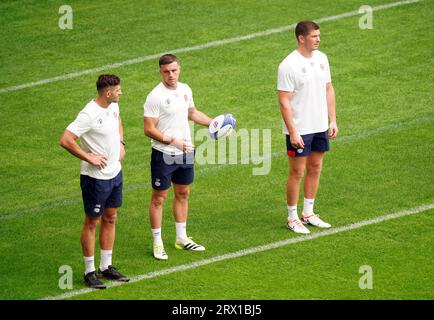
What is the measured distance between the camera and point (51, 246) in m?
12.1

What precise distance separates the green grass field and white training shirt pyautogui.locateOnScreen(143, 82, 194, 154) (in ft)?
4.07

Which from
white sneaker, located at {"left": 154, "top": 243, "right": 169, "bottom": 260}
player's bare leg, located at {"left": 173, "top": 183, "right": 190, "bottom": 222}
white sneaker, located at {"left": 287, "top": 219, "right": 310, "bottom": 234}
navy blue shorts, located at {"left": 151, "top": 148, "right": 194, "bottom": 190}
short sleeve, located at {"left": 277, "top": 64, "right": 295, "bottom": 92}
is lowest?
white sneaker, located at {"left": 154, "top": 243, "right": 169, "bottom": 260}

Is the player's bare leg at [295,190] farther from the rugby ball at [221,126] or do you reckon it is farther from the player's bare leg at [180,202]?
the player's bare leg at [180,202]

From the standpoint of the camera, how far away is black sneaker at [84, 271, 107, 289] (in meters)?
11.1

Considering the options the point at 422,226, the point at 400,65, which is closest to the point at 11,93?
the point at 400,65

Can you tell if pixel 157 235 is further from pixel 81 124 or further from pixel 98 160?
pixel 81 124

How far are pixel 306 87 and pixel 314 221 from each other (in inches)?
58.6

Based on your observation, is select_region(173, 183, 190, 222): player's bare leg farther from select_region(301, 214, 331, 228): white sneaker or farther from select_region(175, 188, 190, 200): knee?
select_region(301, 214, 331, 228): white sneaker

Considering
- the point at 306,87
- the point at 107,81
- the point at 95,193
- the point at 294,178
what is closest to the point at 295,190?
the point at 294,178

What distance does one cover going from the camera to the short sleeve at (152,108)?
452 inches

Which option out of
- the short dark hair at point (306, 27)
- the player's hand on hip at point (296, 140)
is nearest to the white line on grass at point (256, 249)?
the player's hand on hip at point (296, 140)

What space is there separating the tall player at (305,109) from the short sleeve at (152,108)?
141 centimetres

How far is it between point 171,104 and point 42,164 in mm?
3430

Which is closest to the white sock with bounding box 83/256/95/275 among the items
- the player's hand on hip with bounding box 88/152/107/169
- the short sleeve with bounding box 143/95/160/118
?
the player's hand on hip with bounding box 88/152/107/169
